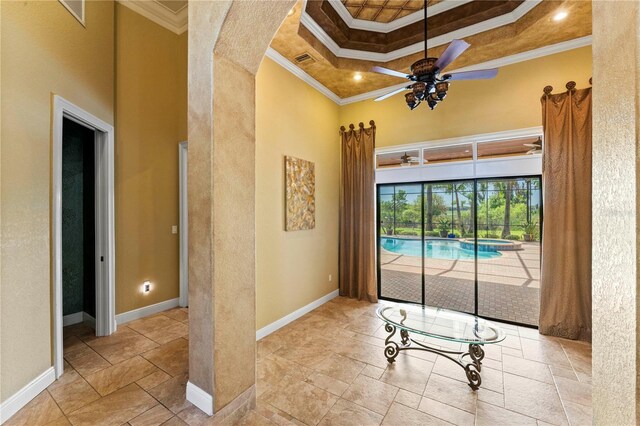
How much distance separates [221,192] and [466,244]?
148 inches

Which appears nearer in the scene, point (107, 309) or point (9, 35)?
point (9, 35)

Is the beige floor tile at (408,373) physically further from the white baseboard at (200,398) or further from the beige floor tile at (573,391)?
the white baseboard at (200,398)

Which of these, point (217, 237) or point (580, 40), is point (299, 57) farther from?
point (580, 40)

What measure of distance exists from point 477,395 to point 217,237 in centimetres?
261

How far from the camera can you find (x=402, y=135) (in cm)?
452

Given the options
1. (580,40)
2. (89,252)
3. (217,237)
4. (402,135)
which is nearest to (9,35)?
(217,237)

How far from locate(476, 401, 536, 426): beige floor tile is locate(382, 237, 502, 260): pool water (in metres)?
2.25

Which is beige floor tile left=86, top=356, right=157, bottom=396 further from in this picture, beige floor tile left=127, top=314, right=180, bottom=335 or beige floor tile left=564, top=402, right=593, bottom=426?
beige floor tile left=564, top=402, right=593, bottom=426

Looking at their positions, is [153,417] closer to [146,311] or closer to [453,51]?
[146,311]

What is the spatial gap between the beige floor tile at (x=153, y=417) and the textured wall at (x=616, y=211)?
2.46 m

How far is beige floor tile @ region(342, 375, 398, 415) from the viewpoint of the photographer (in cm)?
223

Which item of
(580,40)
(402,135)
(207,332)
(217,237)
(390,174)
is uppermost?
(580,40)

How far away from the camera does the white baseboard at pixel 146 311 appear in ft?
11.5

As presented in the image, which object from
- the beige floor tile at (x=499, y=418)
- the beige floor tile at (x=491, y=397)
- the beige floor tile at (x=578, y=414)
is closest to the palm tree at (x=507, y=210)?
the beige floor tile at (x=578, y=414)
